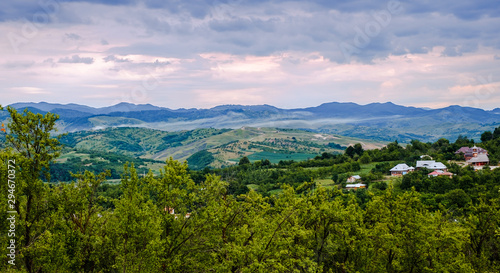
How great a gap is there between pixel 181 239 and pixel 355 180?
102385 millimetres

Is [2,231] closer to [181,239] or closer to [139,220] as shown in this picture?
[139,220]

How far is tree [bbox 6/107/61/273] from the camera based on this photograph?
23.0m

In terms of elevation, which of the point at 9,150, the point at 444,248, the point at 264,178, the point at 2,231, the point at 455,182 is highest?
the point at 9,150

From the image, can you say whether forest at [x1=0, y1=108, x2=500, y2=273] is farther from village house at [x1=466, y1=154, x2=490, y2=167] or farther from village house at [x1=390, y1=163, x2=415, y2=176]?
village house at [x1=390, y1=163, x2=415, y2=176]

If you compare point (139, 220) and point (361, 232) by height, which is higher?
point (139, 220)

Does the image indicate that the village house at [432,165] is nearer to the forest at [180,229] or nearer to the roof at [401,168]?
the roof at [401,168]

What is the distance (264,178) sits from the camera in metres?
152

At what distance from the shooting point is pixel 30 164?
23594 millimetres

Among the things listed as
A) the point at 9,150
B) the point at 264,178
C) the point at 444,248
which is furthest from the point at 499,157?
the point at 9,150

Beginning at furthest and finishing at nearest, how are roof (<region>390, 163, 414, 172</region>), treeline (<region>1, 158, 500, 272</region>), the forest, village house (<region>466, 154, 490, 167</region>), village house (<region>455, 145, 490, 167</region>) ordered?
A: roof (<region>390, 163, 414, 172</region>), village house (<region>455, 145, 490, 167</region>), village house (<region>466, 154, 490, 167</region>), the forest, treeline (<region>1, 158, 500, 272</region>)

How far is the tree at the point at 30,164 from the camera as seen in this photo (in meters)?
23.0

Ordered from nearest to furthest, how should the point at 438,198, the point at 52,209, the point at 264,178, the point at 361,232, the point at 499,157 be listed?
the point at 52,209 < the point at 361,232 < the point at 438,198 < the point at 499,157 < the point at 264,178

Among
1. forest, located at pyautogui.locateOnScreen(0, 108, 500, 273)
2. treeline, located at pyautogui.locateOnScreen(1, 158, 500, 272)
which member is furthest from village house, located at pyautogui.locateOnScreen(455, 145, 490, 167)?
treeline, located at pyautogui.locateOnScreen(1, 158, 500, 272)

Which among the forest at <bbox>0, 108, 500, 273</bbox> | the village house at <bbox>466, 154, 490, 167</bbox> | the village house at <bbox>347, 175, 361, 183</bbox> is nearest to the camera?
the forest at <bbox>0, 108, 500, 273</bbox>
